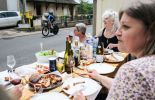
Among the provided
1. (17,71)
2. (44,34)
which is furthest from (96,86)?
(44,34)

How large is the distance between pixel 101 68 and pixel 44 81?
0.73 m

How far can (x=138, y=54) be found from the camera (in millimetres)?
1177

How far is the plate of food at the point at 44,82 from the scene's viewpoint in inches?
67.9

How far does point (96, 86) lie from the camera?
179 cm

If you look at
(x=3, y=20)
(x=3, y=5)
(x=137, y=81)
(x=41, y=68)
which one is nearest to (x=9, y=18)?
(x=3, y=20)

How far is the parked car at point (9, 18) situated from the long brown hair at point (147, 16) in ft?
49.7

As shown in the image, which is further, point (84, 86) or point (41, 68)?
point (41, 68)

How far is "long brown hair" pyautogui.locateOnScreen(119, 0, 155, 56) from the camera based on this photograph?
1057mm

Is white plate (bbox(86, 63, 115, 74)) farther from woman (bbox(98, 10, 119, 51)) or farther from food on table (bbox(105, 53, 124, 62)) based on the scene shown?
woman (bbox(98, 10, 119, 51))

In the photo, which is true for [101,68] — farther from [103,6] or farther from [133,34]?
[103,6]

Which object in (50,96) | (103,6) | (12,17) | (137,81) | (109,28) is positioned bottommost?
(50,96)

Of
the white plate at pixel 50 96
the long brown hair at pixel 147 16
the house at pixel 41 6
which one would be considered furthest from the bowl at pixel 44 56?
the house at pixel 41 6

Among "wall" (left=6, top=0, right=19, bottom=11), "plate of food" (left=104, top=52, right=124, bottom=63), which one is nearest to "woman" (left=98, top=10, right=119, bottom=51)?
"plate of food" (left=104, top=52, right=124, bottom=63)

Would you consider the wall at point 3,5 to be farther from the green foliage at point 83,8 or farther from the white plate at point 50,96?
the white plate at point 50,96
